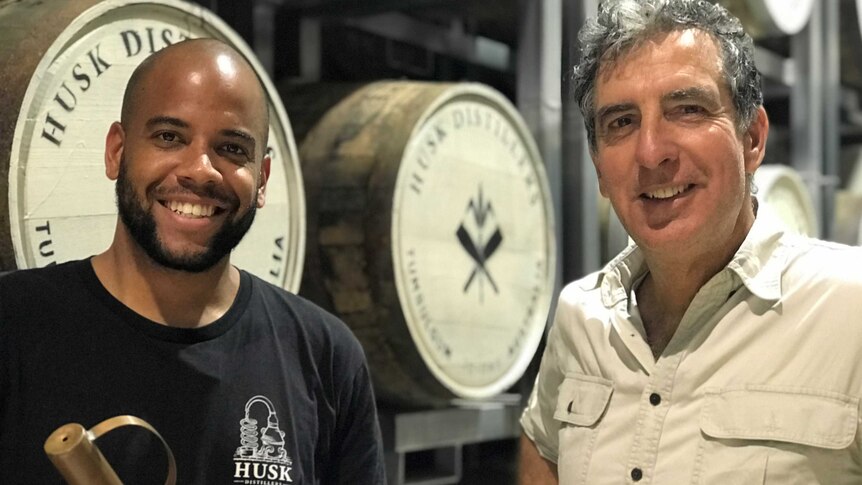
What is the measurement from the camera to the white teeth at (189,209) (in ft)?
4.79

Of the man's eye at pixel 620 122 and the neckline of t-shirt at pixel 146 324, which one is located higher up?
the man's eye at pixel 620 122

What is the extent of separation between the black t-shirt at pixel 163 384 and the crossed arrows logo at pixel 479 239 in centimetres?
81

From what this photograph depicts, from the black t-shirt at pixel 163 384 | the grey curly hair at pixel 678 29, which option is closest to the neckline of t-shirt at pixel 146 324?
the black t-shirt at pixel 163 384

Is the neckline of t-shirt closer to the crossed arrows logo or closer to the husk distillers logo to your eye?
the husk distillers logo

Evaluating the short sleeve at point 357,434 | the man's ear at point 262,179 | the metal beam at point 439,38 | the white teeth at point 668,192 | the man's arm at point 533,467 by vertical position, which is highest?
the metal beam at point 439,38

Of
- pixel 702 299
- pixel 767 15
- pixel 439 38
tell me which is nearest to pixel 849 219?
pixel 767 15

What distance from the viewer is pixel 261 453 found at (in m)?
1.51

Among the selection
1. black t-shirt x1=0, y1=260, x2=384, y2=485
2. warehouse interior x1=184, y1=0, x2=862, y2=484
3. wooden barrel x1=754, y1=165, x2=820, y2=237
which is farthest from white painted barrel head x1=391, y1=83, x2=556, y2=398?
wooden barrel x1=754, y1=165, x2=820, y2=237

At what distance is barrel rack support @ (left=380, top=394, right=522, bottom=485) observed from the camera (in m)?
2.31

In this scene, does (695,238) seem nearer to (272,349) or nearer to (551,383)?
(551,383)

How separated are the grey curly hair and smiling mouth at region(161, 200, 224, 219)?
1.95ft

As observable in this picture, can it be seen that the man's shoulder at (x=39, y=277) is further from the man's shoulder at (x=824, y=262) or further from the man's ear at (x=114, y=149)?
the man's shoulder at (x=824, y=262)

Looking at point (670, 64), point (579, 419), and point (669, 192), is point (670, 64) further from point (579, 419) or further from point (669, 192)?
point (579, 419)

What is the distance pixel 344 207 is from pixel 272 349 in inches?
26.5
